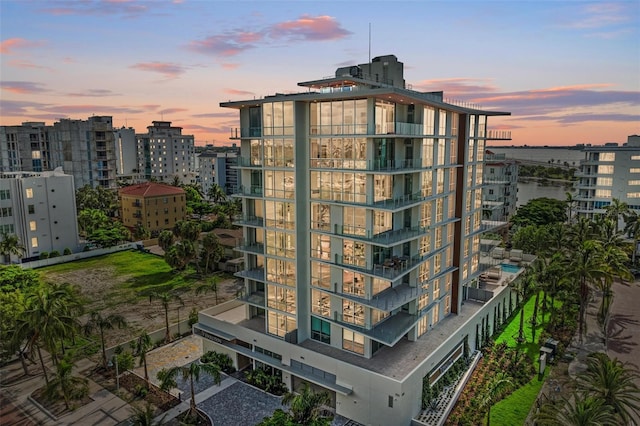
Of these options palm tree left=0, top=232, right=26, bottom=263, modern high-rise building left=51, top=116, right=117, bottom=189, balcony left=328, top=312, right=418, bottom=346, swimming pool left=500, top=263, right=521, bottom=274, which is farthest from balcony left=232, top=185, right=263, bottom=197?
modern high-rise building left=51, top=116, right=117, bottom=189

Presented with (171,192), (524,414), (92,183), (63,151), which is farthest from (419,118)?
(63,151)

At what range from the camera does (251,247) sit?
1267 inches

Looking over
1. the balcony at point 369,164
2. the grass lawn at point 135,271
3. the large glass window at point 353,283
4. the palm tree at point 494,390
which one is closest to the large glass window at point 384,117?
the balcony at point 369,164

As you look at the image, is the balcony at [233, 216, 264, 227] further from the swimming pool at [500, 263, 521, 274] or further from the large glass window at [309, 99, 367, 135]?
the swimming pool at [500, 263, 521, 274]

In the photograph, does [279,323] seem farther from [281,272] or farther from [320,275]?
[320,275]

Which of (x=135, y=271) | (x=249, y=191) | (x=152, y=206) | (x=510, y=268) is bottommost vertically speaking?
(x=135, y=271)

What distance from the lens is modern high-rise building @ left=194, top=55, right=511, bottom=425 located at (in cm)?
2672

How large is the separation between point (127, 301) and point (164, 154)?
101 metres

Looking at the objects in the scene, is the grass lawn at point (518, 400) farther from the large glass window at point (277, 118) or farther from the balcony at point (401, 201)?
the large glass window at point (277, 118)

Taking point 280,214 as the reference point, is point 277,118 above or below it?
above

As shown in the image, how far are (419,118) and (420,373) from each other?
16.7 m

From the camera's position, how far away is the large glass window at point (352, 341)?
2850 cm

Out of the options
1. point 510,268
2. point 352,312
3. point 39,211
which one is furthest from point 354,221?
point 39,211

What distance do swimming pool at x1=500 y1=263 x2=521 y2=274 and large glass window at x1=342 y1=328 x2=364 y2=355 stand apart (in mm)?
25034
